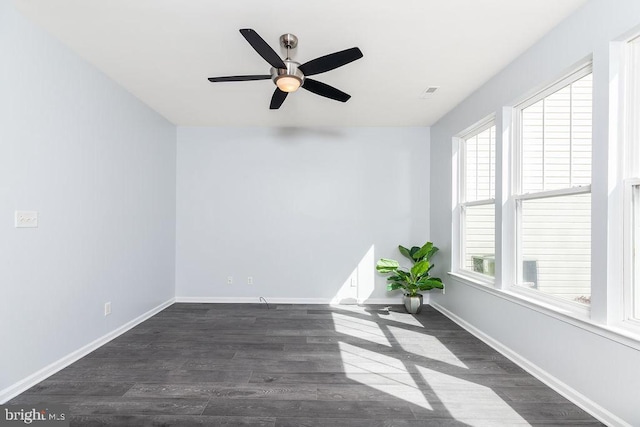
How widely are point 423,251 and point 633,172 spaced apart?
8.26ft

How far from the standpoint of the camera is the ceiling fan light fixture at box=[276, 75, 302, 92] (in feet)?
7.39

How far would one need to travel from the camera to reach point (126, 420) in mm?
1905

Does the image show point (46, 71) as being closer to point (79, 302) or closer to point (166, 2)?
point (166, 2)

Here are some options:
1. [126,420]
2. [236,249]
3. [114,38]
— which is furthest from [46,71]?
[236,249]

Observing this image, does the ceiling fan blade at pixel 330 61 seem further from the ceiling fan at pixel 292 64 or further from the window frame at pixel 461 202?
the window frame at pixel 461 202

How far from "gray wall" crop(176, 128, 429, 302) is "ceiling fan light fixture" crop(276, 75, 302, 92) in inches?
93.4

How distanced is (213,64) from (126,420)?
2777mm

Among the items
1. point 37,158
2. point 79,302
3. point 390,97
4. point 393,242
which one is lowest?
point 79,302

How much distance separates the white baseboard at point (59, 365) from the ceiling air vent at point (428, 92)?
4.12 metres

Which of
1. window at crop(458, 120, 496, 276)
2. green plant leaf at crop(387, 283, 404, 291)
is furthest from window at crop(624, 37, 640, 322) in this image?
green plant leaf at crop(387, 283, 404, 291)

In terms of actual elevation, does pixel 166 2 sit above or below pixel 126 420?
above

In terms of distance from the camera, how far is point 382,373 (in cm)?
251

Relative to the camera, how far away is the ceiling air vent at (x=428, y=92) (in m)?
3.34

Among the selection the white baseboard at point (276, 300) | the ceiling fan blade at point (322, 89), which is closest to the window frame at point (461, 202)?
the white baseboard at point (276, 300)
